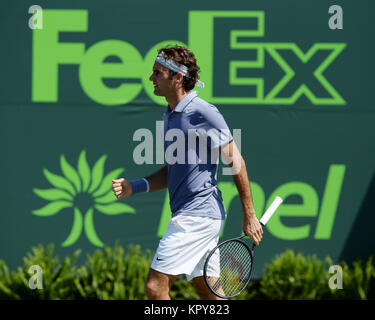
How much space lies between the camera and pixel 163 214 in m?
5.70

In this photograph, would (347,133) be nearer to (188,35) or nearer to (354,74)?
(354,74)

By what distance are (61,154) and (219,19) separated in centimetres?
194

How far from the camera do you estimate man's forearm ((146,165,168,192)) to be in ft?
12.5

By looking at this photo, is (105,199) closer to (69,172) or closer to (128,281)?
(69,172)

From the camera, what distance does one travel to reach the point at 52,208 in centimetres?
568

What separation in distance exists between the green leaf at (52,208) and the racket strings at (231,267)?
2453 millimetres

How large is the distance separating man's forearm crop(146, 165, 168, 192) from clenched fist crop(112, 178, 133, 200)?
0.50 ft

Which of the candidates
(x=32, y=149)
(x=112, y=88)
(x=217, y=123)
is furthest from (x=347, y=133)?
(x=32, y=149)

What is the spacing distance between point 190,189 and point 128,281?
1790 mm

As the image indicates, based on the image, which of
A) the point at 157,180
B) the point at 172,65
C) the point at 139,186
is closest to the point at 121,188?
the point at 139,186

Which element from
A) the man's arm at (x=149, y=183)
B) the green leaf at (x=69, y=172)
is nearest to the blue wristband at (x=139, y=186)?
the man's arm at (x=149, y=183)

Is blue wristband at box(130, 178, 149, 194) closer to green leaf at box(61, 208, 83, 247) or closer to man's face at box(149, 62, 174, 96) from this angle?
man's face at box(149, 62, 174, 96)

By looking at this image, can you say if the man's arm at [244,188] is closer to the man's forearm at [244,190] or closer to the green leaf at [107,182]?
the man's forearm at [244,190]

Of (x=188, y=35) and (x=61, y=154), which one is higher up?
(x=188, y=35)
